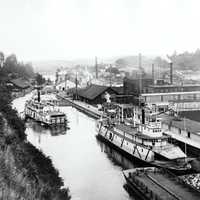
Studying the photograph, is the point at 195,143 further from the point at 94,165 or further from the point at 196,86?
the point at 196,86

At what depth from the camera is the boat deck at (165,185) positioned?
15727mm

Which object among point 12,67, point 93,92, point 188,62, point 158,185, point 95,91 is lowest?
point 158,185

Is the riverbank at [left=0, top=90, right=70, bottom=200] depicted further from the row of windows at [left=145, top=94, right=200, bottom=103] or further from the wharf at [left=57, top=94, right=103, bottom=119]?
the row of windows at [left=145, top=94, right=200, bottom=103]

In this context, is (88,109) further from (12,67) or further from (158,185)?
(12,67)

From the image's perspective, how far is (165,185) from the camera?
1709 centimetres

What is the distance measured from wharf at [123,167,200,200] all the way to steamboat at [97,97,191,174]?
2290mm

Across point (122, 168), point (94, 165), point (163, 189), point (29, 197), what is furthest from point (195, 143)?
point (29, 197)

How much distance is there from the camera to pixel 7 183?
37.6 feet

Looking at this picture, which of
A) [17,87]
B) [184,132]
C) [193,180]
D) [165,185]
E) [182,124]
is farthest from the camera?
[17,87]

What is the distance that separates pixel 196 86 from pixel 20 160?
30.2 meters

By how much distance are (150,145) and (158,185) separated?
6881mm

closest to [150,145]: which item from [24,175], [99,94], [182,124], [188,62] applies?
[182,124]

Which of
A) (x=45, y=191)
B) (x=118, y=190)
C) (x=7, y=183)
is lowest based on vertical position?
(x=118, y=190)

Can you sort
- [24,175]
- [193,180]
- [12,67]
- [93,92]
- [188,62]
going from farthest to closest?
[188,62] < [12,67] < [93,92] < [193,180] < [24,175]
